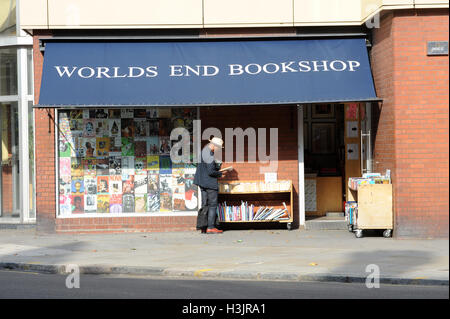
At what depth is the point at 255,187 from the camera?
56.7ft

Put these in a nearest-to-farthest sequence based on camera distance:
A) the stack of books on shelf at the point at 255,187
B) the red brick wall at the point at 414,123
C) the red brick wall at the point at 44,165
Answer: the red brick wall at the point at 414,123 → the stack of books on shelf at the point at 255,187 → the red brick wall at the point at 44,165

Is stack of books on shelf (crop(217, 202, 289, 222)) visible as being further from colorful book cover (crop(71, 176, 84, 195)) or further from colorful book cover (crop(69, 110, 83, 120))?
colorful book cover (crop(69, 110, 83, 120))

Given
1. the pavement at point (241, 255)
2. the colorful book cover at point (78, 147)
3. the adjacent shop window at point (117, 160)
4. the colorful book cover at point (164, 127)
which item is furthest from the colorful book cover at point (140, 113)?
the pavement at point (241, 255)

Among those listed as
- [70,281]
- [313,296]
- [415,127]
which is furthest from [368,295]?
[415,127]

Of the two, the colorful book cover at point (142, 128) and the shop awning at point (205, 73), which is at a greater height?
the shop awning at point (205, 73)

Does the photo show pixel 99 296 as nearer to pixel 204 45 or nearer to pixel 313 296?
pixel 313 296

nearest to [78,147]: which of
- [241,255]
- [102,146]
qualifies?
[102,146]

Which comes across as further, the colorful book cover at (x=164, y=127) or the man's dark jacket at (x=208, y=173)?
the colorful book cover at (x=164, y=127)

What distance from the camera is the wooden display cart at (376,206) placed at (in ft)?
51.4

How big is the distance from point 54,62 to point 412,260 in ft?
28.3

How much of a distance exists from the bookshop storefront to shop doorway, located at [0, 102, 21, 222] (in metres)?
1.52

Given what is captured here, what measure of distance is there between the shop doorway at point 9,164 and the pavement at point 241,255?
144 cm

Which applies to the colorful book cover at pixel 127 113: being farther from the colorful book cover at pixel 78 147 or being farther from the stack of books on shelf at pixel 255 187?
the stack of books on shelf at pixel 255 187

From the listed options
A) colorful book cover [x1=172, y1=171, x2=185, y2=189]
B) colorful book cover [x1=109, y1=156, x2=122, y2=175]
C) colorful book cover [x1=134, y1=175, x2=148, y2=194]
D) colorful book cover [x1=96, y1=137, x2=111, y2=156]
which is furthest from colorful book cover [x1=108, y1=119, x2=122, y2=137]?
colorful book cover [x1=172, y1=171, x2=185, y2=189]
